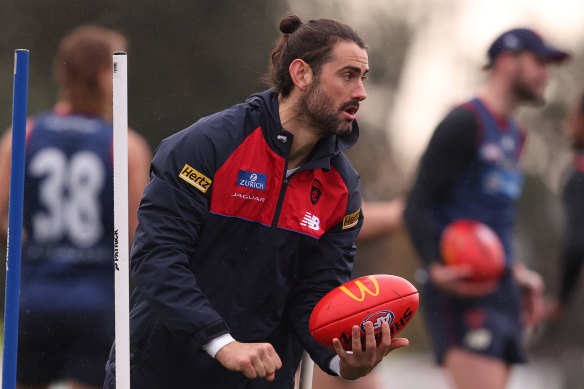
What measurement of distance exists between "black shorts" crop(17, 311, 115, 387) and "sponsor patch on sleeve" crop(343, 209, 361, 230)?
1818 millimetres

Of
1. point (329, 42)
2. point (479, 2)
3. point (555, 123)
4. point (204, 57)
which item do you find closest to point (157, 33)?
point (204, 57)

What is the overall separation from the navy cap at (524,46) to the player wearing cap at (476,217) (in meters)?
0.11

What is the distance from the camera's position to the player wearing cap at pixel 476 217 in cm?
461

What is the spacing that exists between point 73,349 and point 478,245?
2.10m

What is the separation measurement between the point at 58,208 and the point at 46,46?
1.44 metres

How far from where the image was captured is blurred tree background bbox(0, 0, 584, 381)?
5.49 meters

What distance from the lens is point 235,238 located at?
2.62 meters

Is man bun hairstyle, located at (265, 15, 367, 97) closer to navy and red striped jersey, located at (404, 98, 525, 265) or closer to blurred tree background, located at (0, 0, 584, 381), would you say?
navy and red striped jersey, located at (404, 98, 525, 265)

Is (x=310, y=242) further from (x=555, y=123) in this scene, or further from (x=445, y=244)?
(x=555, y=123)

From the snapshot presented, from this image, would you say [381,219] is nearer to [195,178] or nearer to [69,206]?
[69,206]

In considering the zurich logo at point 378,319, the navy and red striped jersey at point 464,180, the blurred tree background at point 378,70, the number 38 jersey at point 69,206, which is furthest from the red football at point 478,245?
the zurich logo at point 378,319

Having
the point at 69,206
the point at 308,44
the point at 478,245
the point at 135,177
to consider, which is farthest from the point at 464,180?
the point at 308,44

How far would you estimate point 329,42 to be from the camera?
9.02 feet

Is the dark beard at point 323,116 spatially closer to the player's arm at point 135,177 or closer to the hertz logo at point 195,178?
the hertz logo at point 195,178
